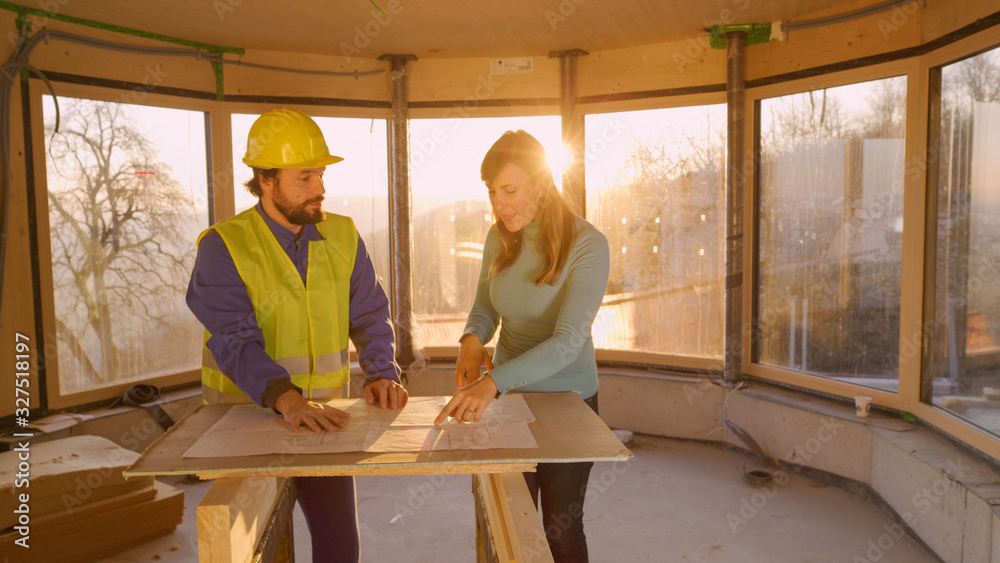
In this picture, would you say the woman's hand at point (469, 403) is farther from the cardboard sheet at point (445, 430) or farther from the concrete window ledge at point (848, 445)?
the concrete window ledge at point (848, 445)

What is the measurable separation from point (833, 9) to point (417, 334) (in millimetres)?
3435

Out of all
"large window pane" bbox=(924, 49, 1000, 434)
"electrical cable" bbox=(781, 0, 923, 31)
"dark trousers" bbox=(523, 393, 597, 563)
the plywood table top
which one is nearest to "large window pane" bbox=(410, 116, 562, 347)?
"electrical cable" bbox=(781, 0, 923, 31)

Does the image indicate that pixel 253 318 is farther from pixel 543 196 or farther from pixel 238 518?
pixel 543 196

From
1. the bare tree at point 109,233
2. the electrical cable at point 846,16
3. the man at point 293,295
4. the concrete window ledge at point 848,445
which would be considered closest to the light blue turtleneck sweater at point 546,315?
the man at point 293,295

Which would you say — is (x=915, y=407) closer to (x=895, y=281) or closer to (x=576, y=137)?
(x=895, y=281)

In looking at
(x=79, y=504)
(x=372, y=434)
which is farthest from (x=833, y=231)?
(x=79, y=504)

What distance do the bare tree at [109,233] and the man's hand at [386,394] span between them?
3007mm

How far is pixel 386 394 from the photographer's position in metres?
1.95

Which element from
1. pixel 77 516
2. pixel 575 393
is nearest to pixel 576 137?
pixel 575 393

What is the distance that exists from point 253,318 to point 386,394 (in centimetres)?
42

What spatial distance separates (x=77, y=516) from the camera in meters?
3.14

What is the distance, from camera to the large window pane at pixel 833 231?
3873 millimetres

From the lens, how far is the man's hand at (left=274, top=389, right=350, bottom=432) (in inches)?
66.8

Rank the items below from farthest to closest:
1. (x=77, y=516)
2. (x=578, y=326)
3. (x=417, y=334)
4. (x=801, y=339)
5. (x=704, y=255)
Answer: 1. (x=417, y=334)
2. (x=704, y=255)
3. (x=801, y=339)
4. (x=77, y=516)
5. (x=578, y=326)
